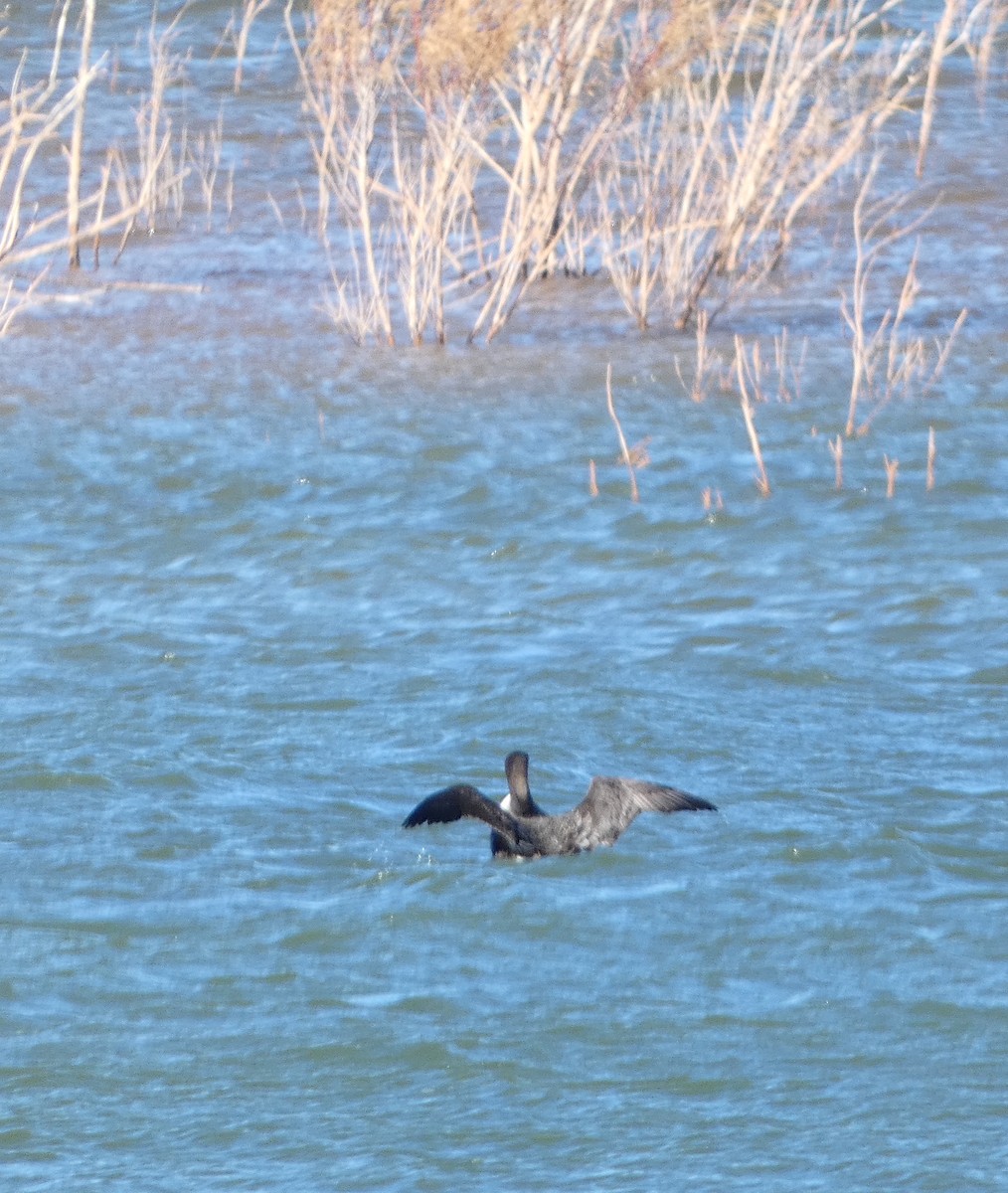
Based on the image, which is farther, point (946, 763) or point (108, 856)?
point (946, 763)

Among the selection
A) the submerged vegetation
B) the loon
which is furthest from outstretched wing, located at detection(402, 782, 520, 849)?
the submerged vegetation

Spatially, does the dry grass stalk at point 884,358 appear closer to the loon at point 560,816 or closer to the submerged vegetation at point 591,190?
the submerged vegetation at point 591,190

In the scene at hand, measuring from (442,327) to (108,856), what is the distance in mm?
5777

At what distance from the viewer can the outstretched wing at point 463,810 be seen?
5.39 meters

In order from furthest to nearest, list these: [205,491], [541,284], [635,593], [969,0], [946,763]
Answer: [969,0]
[541,284]
[205,491]
[635,593]
[946,763]

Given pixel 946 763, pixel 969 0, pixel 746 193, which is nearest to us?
pixel 946 763

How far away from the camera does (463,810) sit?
5.43 m

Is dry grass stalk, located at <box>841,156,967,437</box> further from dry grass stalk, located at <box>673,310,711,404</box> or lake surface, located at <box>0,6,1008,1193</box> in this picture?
dry grass stalk, located at <box>673,310,711,404</box>

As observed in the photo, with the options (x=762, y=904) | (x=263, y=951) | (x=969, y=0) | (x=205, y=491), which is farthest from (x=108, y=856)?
(x=969, y=0)

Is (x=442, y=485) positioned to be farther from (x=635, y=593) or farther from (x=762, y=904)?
(x=762, y=904)

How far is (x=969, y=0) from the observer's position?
60.3ft

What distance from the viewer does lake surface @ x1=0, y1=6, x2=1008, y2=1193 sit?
471 cm

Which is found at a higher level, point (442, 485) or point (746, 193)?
point (746, 193)

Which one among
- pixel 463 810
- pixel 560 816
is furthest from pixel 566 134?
pixel 463 810
